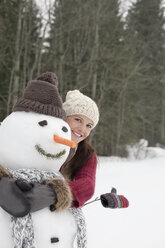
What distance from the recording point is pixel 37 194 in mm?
1162

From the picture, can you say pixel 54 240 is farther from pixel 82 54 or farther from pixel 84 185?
pixel 82 54

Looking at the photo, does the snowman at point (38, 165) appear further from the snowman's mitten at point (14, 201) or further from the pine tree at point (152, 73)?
the pine tree at point (152, 73)

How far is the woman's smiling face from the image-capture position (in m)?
1.83

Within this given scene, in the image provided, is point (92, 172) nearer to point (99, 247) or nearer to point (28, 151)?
point (28, 151)

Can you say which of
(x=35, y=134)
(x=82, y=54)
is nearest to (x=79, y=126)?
(x=35, y=134)

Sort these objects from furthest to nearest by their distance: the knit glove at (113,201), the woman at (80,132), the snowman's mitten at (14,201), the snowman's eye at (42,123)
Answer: the woman at (80,132) → the knit glove at (113,201) → the snowman's eye at (42,123) → the snowman's mitten at (14,201)

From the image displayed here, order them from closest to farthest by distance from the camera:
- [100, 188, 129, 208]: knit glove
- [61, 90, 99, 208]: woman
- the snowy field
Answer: [100, 188, 129, 208]: knit glove
[61, 90, 99, 208]: woman
the snowy field

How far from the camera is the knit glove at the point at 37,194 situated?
1.14 metres

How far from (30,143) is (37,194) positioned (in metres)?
0.27

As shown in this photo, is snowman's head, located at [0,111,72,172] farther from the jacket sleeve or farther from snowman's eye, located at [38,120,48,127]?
the jacket sleeve

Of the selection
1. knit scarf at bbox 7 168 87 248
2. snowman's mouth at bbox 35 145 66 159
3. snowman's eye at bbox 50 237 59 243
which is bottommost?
snowman's eye at bbox 50 237 59 243

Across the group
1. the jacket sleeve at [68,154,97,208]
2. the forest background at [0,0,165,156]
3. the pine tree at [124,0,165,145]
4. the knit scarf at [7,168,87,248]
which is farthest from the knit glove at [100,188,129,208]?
the pine tree at [124,0,165,145]

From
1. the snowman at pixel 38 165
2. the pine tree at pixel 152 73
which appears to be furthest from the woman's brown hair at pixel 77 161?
the pine tree at pixel 152 73

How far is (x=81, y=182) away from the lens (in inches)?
60.5
